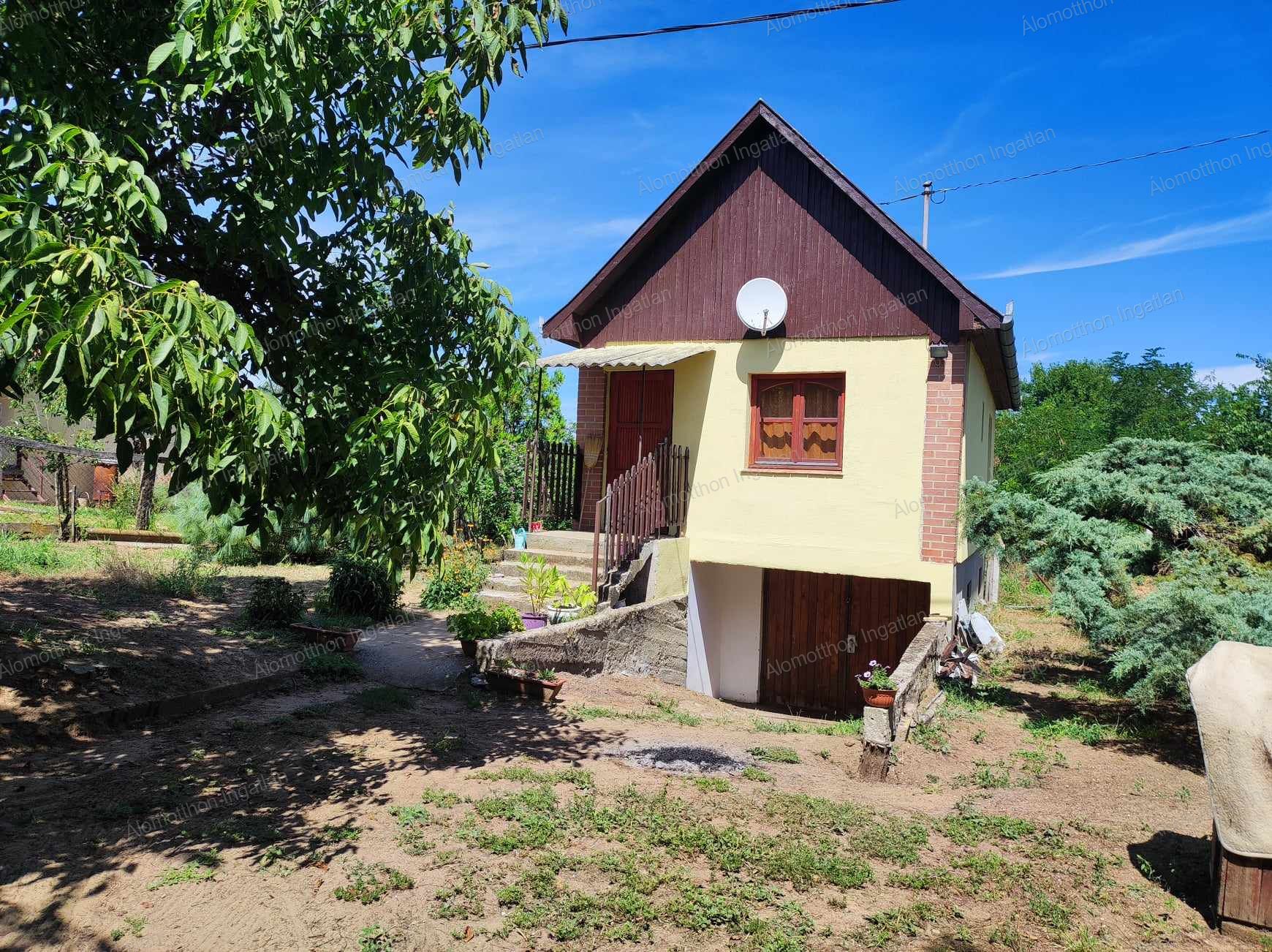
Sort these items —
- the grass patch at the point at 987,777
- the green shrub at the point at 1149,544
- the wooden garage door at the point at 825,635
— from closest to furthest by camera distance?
the grass patch at the point at 987,777, the green shrub at the point at 1149,544, the wooden garage door at the point at 825,635

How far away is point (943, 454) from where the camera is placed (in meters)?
10.4

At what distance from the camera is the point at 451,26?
5.12 metres

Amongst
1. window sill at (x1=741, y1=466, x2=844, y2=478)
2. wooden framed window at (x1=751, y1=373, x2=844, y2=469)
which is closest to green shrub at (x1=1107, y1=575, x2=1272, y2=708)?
window sill at (x1=741, y1=466, x2=844, y2=478)

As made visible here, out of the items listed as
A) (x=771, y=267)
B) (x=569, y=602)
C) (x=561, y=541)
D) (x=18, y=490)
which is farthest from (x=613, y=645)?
(x=18, y=490)

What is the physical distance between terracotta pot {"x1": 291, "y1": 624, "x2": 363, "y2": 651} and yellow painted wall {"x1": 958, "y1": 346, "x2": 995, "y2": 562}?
297 inches

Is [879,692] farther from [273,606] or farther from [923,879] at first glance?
[273,606]

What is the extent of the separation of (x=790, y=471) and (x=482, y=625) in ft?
14.9

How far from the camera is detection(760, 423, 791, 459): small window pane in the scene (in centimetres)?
1150

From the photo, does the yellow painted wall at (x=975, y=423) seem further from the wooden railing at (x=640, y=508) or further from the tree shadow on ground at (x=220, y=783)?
the tree shadow on ground at (x=220, y=783)

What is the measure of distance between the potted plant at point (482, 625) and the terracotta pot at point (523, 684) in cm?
48

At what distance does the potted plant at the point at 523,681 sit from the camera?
8781 mm

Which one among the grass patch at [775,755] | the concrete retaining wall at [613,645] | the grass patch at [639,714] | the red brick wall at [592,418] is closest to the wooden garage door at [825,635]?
the concrete retaining wall at [613,645]

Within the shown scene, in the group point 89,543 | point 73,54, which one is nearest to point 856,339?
point 73,54

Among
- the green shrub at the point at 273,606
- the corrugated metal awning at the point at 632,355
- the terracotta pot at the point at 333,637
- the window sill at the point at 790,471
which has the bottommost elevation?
the terracotta pot at the point at 333,637
